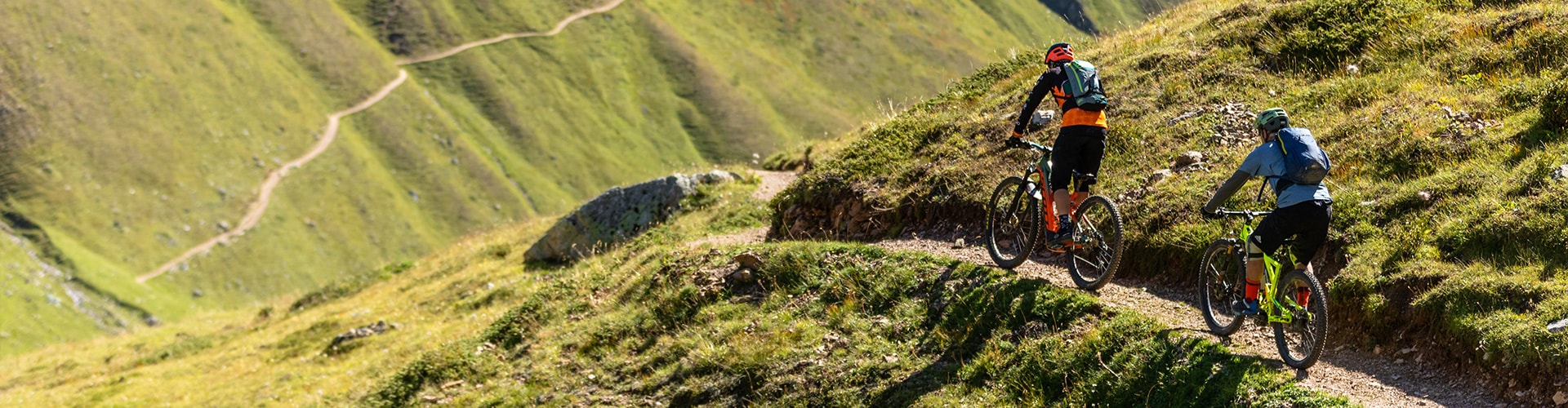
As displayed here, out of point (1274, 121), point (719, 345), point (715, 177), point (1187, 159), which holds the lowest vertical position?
point (715, 177)

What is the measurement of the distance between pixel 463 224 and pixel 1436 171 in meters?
184

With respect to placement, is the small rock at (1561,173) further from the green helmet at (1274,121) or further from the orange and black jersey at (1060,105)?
the orange and black jersey at (1060,105)

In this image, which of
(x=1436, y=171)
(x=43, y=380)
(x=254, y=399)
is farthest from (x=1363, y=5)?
(x=43, y=380)

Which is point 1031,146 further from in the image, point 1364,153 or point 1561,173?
point 1561,173

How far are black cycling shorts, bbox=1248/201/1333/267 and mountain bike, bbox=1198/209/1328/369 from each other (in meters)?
0.13

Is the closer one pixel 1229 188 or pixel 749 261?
pixel 1229 188

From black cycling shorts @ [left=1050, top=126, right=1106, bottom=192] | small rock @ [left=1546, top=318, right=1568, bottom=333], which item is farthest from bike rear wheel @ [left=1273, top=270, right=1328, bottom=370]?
black cycling shorts @ [left=1050, top=126, right=1106, bottom=192]

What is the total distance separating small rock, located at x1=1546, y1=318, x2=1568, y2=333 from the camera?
353 inches

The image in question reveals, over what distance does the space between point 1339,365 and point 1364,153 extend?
4.60 m

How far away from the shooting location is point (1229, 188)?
10.2 m

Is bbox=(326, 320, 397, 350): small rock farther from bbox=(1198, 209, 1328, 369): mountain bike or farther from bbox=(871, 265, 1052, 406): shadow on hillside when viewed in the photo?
bbox=(1198, 209, 1328, 369): mountain bike

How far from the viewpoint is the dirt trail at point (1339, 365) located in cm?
932

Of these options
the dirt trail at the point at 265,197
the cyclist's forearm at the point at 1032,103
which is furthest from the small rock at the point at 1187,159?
the dirt trail at the point at 265,197

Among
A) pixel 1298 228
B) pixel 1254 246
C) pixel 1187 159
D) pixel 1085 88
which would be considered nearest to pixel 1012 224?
pixel 1085 88
